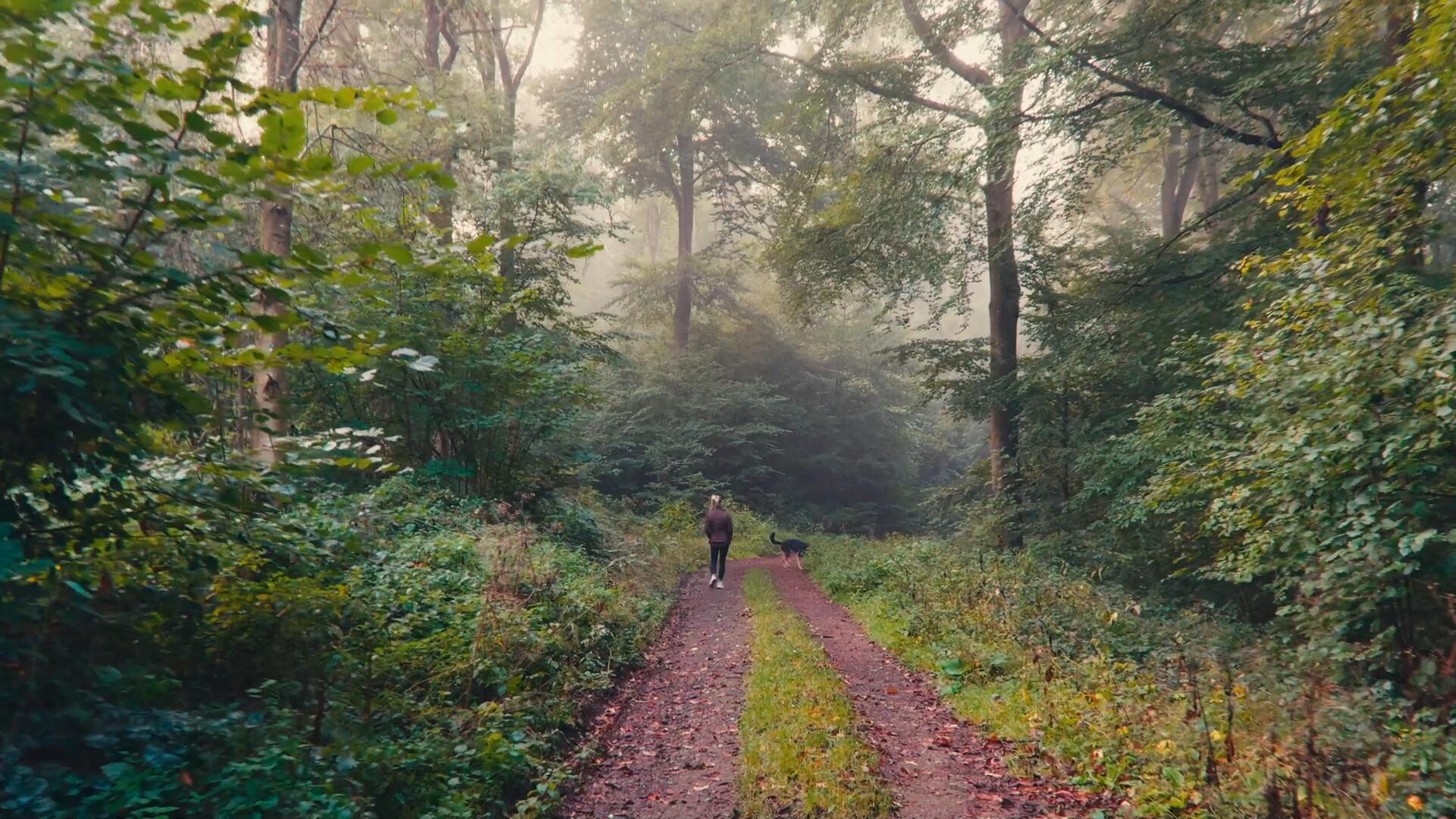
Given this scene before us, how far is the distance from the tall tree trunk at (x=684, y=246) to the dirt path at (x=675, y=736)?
1881 centimetres

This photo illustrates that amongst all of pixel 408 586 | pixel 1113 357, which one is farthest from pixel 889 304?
pixel 408 586

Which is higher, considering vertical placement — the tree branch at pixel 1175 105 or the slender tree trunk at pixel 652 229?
the slender tree trunk at pixel 652 229

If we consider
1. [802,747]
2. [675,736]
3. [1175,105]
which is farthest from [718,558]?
[1175,105]

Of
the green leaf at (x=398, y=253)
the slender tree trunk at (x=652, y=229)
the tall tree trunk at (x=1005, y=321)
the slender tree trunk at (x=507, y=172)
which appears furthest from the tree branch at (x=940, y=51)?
the slender tree trunk at (x=652, y=229)

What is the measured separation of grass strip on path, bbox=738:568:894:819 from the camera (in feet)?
15.3

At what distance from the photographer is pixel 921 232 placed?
14844 mm

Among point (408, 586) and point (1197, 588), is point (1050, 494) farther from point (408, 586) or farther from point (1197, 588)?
point (408, 586)

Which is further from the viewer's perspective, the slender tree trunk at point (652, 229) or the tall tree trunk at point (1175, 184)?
the slender tree trunk at point (652, 229)

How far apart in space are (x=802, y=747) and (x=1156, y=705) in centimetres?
278

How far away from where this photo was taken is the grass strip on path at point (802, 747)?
466 centimetres

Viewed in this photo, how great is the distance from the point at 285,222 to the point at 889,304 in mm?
12465

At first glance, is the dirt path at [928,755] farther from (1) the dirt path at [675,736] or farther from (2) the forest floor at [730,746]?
(1) the dirt path at [675,736]

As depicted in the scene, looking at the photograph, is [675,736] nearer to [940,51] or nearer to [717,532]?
[717,532]

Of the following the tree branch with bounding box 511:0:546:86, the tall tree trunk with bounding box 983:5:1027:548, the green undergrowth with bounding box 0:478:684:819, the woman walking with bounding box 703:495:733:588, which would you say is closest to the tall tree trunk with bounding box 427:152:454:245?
the tree branch with bounding box 511:0:546:86
